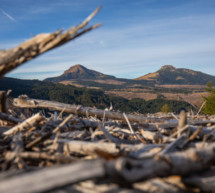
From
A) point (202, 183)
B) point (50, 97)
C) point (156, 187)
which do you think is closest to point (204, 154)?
point (202, 183)

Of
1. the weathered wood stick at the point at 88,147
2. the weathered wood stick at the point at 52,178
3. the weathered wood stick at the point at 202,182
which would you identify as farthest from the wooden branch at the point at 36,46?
the weathered wood stick at the point at 202,182

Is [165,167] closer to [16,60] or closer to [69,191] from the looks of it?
[69,191]

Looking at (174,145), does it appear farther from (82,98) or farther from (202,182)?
(82,98)

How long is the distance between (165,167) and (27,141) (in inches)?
89.3

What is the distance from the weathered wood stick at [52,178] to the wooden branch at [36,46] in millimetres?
1361

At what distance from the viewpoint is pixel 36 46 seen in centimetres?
233

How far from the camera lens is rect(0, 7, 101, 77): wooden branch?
2.25m

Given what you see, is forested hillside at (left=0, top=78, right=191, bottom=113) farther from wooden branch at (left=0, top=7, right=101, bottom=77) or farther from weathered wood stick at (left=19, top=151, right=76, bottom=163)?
wooden branch at (left=0, top=7, right=101, bottom=77)

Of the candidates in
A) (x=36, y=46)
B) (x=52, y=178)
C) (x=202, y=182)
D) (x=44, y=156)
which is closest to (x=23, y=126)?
Answer: (x=44, y=156)

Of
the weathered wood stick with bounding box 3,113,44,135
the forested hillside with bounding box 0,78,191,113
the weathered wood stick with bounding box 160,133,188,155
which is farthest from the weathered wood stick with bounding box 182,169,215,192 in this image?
the forested hillside with bounding box 0,78,191,113

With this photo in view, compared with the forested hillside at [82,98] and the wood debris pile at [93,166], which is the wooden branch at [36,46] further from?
the forested hillside at [82,98]

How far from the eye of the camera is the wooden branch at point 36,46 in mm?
2252

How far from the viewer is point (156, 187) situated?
1834 millimetres

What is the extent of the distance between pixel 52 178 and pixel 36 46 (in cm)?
148
